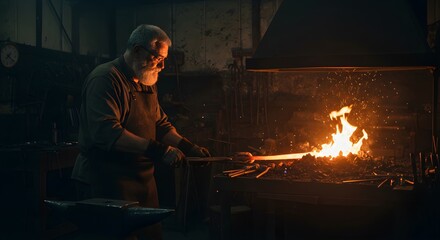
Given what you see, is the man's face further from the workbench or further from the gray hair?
the workbench

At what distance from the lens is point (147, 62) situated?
4.01m

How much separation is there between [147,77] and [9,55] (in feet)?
13.7

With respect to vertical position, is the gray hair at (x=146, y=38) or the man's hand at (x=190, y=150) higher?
the gray hair at (x=146, y=38)

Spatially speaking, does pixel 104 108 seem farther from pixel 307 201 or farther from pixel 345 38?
pixel 345 38

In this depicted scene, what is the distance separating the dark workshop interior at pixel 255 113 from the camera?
3963mm

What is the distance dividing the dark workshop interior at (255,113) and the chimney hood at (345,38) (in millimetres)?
13

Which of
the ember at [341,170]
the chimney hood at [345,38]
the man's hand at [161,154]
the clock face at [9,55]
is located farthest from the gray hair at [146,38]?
the clock face at [9,55]

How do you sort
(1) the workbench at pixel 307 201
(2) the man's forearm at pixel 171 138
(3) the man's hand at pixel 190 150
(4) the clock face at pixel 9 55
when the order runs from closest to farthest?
(1) the workbench at pixel 307 201
(3) the man's hand at pixel 190 150
(2) the man's forearm at pixel 171 138
(4) the clock face at pixel 9 55

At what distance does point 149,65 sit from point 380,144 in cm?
453

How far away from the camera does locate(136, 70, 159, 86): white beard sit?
4.03m

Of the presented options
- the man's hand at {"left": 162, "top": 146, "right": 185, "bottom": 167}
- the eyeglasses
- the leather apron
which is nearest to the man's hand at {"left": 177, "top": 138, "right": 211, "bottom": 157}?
the leather apron

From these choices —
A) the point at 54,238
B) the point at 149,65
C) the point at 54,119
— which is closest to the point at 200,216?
the point at 54,238

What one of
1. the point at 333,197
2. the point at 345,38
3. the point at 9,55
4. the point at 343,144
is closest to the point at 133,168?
the point at 333,197

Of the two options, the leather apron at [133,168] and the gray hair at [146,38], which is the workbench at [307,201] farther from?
the gray hair at [146,38]
